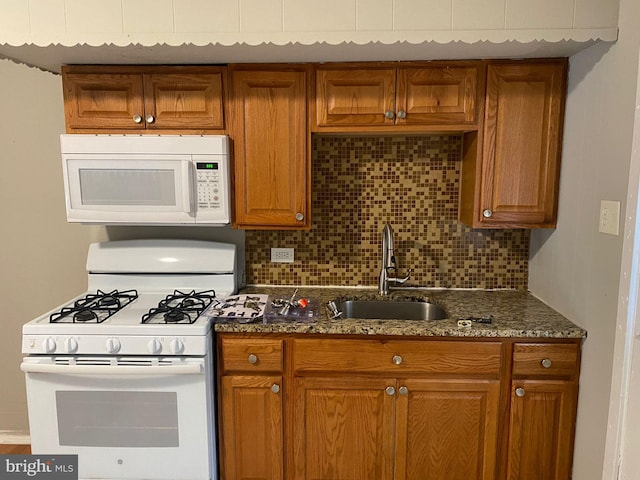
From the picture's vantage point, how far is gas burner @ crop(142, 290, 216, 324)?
1876 mm

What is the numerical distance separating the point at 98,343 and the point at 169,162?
→ 80 centimetres

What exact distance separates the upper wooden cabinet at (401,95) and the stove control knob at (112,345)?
1.28 meters

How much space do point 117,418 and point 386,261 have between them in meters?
1.38

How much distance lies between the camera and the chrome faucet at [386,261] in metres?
2.24

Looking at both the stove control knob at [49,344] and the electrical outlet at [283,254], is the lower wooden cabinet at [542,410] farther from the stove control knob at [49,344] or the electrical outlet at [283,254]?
the stove control knob at [49,344]

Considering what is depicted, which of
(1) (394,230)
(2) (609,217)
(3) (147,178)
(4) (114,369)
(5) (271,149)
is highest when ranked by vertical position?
(5) (271,149)

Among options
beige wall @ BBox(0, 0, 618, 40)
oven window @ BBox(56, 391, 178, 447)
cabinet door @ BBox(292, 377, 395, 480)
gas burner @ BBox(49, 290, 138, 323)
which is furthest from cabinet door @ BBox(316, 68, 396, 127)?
oven window @ BBox(56, 391, 178, 447)

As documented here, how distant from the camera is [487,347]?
6.06ft

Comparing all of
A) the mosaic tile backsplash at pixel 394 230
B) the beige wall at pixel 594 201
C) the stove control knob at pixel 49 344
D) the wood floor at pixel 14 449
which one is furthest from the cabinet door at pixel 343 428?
the wood floor at pixel 14 449

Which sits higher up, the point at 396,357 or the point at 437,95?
the point at 437,95

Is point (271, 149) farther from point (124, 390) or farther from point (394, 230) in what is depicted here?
point (124, 390)

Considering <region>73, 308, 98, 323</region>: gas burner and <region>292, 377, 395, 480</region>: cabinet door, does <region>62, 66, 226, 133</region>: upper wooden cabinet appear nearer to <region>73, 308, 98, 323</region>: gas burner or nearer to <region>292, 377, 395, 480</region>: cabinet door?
<region>73, 308, 98, 323</region>: gas burner

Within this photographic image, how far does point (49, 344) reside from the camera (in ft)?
5.87

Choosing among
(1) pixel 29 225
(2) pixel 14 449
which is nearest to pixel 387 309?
(1) pixel 29 225
